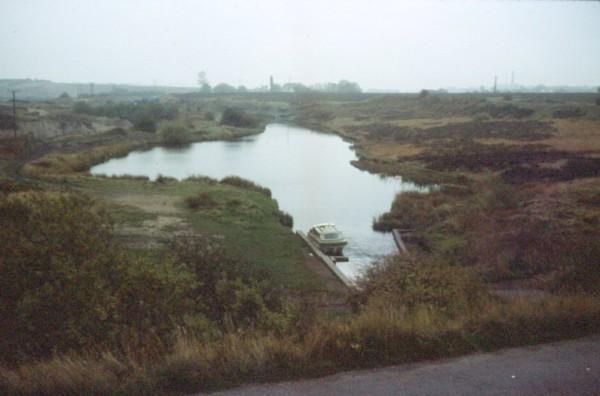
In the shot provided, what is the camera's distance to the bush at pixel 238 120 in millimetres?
112375

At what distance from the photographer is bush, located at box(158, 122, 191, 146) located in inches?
3376

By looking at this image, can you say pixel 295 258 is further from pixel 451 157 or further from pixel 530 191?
pixel 451 157

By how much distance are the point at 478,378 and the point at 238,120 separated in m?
110

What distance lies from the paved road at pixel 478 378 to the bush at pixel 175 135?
82039 mm

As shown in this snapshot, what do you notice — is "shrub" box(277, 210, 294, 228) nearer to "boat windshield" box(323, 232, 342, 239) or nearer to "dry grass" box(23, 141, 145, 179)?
"boat windshield" box(323, 232, 342, 239)

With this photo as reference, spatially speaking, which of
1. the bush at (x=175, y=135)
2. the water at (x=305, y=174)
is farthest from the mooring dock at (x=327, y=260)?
the bush at (x=175, y=135)

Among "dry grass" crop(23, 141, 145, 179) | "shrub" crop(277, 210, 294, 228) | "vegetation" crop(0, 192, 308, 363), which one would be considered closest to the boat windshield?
"shrub" crop(277, 210, 294, 228)

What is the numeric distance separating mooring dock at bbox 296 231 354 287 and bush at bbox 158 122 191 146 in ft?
197

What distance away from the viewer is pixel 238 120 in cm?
11312

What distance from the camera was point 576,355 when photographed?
22.1 ft

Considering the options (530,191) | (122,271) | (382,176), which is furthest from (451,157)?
(122,271)

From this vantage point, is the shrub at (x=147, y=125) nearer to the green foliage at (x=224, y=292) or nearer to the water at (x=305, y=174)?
the water at (x=305, y=174)

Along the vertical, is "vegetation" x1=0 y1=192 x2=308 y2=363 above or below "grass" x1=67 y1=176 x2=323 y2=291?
above

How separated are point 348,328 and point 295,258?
16.6m
